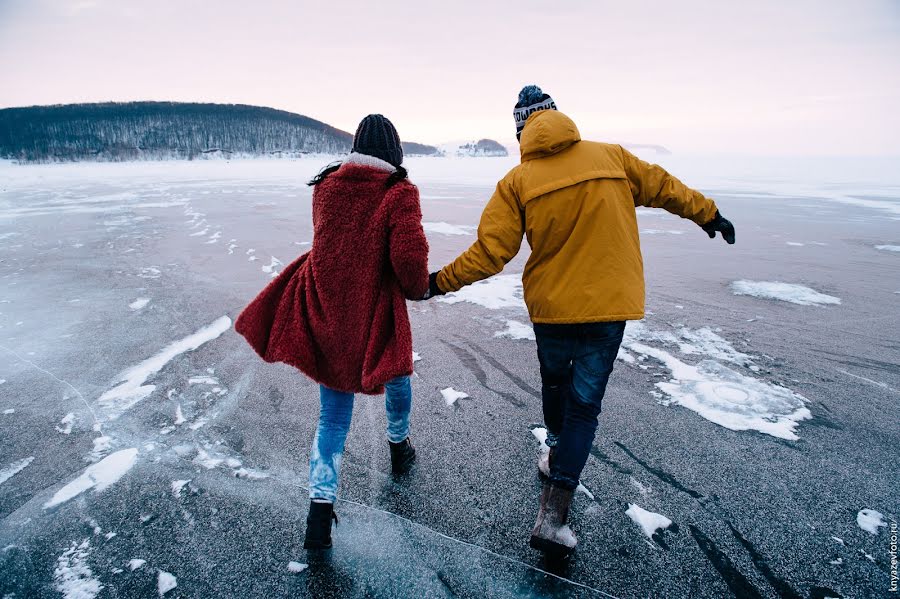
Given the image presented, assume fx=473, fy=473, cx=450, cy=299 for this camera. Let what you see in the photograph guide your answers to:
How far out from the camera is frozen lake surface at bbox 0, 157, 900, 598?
1.98 m

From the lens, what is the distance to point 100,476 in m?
2.53

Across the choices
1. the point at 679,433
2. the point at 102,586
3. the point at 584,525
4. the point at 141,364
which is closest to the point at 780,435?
the point at 679,433

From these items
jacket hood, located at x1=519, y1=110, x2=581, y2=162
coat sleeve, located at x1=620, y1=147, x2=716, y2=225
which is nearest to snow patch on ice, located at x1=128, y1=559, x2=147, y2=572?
jacket hood, located at x1=519, y1=110, x2=581, y2=162

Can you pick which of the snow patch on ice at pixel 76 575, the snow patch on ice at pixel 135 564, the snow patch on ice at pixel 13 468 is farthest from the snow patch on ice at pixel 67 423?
the snow patch on ice at pixel 135 564

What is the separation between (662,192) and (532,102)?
0.73m

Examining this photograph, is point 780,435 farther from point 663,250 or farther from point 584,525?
point 663,250

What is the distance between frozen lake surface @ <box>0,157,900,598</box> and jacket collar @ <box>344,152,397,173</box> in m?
1.61

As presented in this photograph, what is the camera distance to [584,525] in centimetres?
222

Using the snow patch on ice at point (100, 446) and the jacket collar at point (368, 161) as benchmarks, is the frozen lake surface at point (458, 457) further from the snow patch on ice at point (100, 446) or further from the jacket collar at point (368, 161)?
the jacket collar at point (368, 161)

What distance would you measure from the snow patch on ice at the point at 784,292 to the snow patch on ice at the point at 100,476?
6.25m

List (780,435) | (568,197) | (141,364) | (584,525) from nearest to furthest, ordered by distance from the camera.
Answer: (568,197), (584,525), (780,435), (141,364)

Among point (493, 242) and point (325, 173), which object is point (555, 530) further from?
point (325, 173)

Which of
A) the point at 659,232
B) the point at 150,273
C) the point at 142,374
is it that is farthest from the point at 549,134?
the point at 659,232

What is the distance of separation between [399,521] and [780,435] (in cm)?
237
